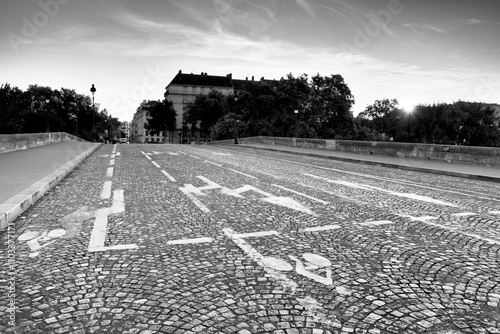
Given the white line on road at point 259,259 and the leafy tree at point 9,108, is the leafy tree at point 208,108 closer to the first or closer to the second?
the leafy tree at point 9,108

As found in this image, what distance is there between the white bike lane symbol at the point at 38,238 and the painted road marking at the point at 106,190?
2647mm

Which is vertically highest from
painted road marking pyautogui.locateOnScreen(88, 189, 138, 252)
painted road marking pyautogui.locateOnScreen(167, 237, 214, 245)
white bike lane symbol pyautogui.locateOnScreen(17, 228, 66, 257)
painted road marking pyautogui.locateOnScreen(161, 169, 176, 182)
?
painted road marking pyautogui.locateOnScreen(161, 169, 176, 182)

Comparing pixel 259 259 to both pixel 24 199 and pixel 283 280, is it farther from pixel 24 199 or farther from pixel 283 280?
pixel 24 199

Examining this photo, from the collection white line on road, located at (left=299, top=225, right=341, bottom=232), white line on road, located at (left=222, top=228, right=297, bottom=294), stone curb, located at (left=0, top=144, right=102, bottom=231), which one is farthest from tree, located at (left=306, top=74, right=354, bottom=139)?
white line on road, located at (left=222, top=228, right=297, bottom=294)

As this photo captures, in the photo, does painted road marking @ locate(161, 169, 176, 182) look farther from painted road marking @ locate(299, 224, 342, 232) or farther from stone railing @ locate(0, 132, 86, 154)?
stone railing @ locate(0, 132, 86, 154)

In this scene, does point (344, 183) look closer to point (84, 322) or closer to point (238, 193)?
point (238, 193)

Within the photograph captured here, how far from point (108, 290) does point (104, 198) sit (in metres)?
4.83

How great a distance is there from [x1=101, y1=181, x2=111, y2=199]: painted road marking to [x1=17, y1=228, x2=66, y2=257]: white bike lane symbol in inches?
104

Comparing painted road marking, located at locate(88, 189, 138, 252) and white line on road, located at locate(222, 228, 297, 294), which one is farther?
painted road marking, located at locate(88, 189, 138, 252)

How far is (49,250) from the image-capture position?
4312 millimetres

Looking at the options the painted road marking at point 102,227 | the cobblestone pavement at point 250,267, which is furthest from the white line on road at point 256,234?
the painted road marking at point 102,227

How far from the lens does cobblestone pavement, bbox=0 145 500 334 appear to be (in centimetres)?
272

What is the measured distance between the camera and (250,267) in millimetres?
3740

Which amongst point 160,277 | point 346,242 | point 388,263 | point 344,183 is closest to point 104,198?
point 160,277
